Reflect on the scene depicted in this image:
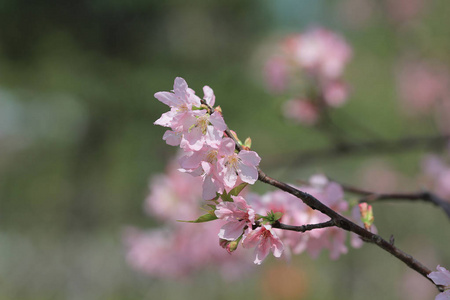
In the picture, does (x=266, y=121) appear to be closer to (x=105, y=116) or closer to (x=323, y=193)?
(x=105, y=116)

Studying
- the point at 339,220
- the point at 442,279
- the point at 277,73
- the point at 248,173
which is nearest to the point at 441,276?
the point at 442,279

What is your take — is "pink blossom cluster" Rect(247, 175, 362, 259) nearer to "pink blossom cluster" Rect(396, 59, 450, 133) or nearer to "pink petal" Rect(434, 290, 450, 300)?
"pink petal" Rect(434, 290, 450, 300)

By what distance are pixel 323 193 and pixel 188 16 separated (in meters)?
5.00

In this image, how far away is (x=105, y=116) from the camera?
16.3ft

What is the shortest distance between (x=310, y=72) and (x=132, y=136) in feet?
13.8

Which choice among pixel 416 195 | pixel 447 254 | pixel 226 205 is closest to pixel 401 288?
pixel 447 254

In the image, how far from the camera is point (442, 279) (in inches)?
18.1

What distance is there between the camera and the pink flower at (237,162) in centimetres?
46

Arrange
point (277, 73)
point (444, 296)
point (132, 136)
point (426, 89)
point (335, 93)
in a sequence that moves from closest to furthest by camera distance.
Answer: point (444, 296)
point (335, 93)
point (277, 73)
point (426, 89)
point (132, 136)

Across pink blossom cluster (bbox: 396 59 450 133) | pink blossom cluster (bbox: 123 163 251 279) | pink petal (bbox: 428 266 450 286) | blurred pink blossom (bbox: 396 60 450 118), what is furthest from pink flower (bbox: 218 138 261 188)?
blurred pink blossom (bbox: 396 60 450 118)

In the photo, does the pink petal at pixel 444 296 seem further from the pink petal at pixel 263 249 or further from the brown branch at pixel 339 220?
the pink petal at pixel 263 249

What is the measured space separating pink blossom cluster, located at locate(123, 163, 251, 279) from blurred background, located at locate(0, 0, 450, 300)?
1.12 m

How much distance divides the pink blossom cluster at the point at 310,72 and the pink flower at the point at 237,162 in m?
1.08

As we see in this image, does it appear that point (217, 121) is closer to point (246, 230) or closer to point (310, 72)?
point (246, 230)
